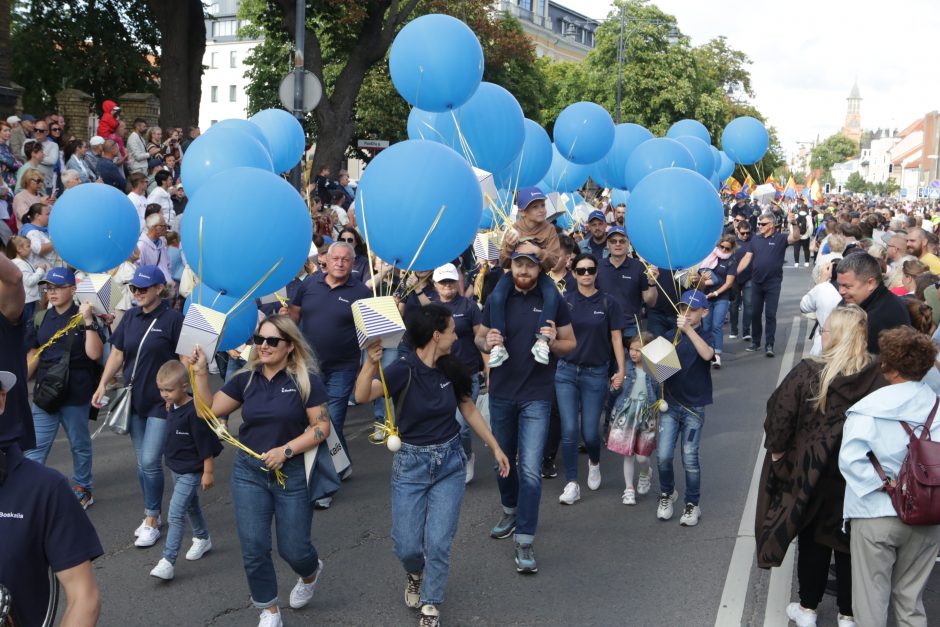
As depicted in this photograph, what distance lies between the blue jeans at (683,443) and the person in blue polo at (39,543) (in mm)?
4566

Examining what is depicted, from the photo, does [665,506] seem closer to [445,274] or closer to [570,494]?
[570,494]

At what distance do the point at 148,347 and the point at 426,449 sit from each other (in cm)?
226

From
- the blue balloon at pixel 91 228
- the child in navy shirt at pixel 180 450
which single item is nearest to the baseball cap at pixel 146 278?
the child in navy shirt at pixel 180 450

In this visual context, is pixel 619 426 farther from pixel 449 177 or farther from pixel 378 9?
pixel 378 9

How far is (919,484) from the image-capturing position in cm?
413

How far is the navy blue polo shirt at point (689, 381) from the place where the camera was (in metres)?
6.47

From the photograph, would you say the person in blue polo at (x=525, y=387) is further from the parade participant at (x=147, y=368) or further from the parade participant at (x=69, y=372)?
the parade participant at (x=69, y=372)

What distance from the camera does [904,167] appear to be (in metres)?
143

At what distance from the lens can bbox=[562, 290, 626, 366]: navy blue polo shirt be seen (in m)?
6.97

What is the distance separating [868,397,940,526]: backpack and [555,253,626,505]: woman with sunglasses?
2929 mm

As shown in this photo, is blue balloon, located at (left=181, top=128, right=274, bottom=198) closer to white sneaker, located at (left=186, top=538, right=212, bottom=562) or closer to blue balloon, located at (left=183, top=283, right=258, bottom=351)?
blue balloon, located at (left=183, top=283, right=258, bottom=351)

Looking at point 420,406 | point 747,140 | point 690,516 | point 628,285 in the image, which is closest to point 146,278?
point 420,406

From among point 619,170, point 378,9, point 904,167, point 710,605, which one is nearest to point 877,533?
point 710,605

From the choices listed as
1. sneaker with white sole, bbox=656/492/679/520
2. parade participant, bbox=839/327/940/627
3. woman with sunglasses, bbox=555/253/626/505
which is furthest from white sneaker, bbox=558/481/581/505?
parade participant, bbox=839/327/940/627
